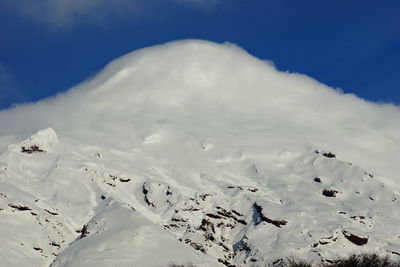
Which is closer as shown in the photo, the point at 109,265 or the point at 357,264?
the point at 357,264

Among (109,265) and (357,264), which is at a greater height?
(357,264)

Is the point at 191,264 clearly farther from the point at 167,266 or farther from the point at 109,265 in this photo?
the point at 109,265

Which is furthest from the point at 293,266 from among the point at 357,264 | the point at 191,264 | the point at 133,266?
the point at 133,266

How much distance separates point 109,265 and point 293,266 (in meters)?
72.7

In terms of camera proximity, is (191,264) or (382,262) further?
(191,264)

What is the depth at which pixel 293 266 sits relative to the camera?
143000mm

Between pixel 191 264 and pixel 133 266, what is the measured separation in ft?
56.4

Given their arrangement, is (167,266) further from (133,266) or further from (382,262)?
(382,262)

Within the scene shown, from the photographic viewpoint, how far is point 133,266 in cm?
19725

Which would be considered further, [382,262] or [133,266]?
[133,266]

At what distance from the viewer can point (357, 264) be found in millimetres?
141000

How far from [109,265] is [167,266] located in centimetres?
1811

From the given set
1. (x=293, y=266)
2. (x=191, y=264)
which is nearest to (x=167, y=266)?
(x=191, y=264)

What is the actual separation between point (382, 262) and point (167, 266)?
6573 centimetres
